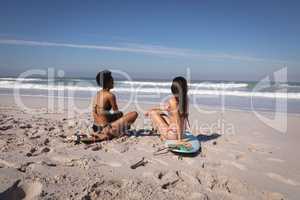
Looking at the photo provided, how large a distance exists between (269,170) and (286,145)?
64.7 inches

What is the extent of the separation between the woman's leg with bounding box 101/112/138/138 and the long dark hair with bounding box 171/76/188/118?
1.12m

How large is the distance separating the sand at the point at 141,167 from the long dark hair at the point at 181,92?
737 mm

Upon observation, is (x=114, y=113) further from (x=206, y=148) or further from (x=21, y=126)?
(x=21, y=126)

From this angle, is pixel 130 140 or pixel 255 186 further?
pixel 130 140

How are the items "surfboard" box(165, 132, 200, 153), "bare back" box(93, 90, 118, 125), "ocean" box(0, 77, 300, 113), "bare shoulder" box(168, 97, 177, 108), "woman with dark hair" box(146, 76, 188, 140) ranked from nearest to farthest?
"surfboard" box(165, 132, 200, 153)
"woman with dark hair" box(146, 76, 188, 140)
"bare shoulder" box(168, 97, 177, 108)
"bare back" box(93, 90, 118, 125)
"ocean" box(0, 77, 300, 113)

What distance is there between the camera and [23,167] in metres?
2.97

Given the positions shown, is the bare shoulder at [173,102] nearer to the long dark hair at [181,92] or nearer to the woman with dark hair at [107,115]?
the long dark hair at [181,92]

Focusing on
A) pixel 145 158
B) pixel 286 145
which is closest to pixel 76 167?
pixel 145 158

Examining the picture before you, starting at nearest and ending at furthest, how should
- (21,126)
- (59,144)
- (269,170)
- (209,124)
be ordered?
(269,170), (59,144), (21,126), (209,124)

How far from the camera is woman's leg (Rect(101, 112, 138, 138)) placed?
4.55 m

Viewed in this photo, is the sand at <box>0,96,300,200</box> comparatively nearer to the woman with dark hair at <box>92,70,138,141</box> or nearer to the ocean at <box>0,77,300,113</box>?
the woman with dark hair at <box>92,70,138,141</box>

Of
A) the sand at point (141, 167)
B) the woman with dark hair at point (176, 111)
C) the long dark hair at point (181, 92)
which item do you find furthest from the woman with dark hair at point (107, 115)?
the long dark hair at point (181, 92)

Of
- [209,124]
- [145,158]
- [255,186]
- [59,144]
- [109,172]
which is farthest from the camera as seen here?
[209,124]

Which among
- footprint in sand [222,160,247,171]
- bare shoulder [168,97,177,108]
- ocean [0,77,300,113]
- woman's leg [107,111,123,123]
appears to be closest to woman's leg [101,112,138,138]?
woman's leg [107,111,123,123]
